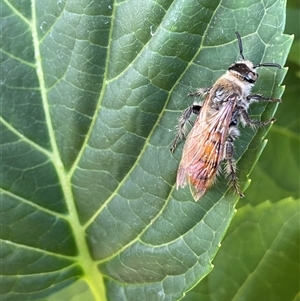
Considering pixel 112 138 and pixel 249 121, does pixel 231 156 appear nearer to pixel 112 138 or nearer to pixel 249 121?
pixel 249 121

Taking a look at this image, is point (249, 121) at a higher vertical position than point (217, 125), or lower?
lower

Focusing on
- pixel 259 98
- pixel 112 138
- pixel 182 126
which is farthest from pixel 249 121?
pixel 112 138

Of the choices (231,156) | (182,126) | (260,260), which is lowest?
(260,260)

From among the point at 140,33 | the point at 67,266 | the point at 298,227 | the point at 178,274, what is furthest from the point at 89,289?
the point at 140,33

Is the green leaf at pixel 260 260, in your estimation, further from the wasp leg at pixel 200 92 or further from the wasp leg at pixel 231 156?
the wasp leg at pixel 200 92

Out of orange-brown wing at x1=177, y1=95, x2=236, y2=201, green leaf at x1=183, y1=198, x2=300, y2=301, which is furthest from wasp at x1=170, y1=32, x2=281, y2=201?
green leaf at x1=183, y1=198, x2=300, y2=301

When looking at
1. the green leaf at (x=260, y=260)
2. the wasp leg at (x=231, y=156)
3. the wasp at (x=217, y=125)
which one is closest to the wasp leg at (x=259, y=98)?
the wasp at (x=217, y=125)
